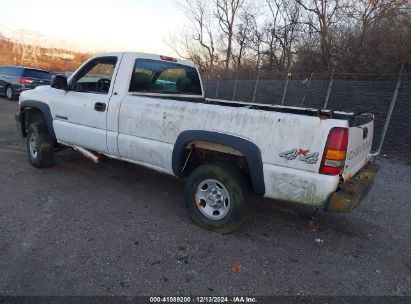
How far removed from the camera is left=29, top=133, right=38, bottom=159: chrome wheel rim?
5648 millimetres

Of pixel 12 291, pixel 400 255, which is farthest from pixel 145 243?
pixel 400 255

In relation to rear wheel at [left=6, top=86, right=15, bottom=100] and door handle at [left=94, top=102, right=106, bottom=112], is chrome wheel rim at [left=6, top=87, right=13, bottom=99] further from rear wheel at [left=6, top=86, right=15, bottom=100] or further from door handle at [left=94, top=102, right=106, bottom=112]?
door handle at [left=94, top=102, right=106, bottom=112]

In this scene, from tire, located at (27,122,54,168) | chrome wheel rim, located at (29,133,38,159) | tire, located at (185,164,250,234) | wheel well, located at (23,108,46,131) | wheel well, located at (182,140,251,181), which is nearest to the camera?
tire, located at (185,164,250,234)

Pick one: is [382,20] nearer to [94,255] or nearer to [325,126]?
[325,126]

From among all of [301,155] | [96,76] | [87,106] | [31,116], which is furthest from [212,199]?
[31,116]

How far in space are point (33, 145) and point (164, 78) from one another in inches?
103

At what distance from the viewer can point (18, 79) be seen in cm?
1623

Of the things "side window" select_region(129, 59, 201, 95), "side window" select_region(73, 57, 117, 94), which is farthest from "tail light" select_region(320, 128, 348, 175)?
"side window" select_region(73, 57, 117, 94)

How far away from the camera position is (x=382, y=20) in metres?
12.2

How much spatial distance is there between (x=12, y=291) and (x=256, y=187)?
89.7 inches

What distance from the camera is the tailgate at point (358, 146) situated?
325 cm

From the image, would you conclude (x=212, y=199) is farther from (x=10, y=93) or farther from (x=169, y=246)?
(x=10, y=93)

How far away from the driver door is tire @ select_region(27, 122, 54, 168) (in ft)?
1.44

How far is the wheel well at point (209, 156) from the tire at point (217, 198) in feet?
0.51
